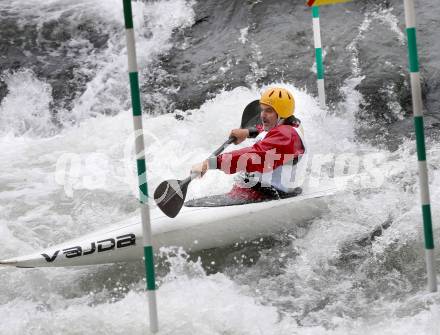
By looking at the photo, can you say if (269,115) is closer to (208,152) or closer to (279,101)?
(279,101)

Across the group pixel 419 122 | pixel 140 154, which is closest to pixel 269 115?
pixel 419 122

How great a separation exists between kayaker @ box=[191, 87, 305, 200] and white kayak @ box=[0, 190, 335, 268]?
127 millimetres

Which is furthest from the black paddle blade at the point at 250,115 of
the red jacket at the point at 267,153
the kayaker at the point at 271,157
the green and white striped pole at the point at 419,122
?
the green and white striped pole at the point at 419,122

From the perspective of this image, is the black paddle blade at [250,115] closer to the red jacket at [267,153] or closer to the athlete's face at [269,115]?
the athlete's face at [269,115]

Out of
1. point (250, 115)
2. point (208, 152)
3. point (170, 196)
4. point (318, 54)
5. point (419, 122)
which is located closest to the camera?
point (419, 122)

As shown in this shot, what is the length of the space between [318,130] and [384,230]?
224 centimetres

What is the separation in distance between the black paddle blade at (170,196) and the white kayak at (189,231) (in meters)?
0.18

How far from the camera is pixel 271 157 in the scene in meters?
4.63

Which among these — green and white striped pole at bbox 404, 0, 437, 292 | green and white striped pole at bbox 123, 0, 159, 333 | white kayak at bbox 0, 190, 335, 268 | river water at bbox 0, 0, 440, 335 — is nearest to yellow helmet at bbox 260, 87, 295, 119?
white kayak at bbox 0, 190, 335, 268

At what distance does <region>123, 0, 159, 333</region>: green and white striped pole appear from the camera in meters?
3.14

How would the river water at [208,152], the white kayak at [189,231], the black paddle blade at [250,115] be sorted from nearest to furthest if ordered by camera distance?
the river water at [208,152] → the white kayak at [189,231] → the black paddle blade at [250,115]

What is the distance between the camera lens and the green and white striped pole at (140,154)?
10.3ft

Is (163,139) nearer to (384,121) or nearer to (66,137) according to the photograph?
(66,137)

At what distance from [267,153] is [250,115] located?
3.83 feet
